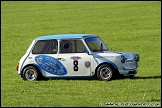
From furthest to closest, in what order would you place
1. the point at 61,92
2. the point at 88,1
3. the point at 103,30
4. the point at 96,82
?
the point at 88,1 → the point at 103,30 → the point at 96,82 → the point at 61,92

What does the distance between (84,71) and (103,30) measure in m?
20.7

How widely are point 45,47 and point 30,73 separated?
0.90 meters

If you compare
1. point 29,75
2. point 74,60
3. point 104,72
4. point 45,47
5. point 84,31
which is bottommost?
point 29,75

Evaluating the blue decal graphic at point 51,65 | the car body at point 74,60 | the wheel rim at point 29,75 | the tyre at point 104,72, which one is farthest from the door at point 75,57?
the wheel rim at point 29,75

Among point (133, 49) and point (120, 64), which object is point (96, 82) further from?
point (133, 49)

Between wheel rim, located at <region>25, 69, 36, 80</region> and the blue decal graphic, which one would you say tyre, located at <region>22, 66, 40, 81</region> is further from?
the blue decal graphic

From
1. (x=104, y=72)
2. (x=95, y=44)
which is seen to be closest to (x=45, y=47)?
(x=95, y=44)

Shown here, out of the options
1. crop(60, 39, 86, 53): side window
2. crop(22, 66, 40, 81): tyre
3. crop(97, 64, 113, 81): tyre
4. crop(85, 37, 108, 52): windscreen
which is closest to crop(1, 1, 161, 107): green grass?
crop(97, 64, 113, 81): tyre

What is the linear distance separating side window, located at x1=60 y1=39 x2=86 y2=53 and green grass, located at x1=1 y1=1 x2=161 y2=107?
2.98ft

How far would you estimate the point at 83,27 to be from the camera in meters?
40.5

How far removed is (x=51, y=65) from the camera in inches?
731

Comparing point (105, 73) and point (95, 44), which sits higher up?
point (95, 44)

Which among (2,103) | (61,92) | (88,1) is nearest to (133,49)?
(61,92)

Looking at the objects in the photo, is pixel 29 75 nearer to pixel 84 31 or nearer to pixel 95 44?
pixel 95 44
